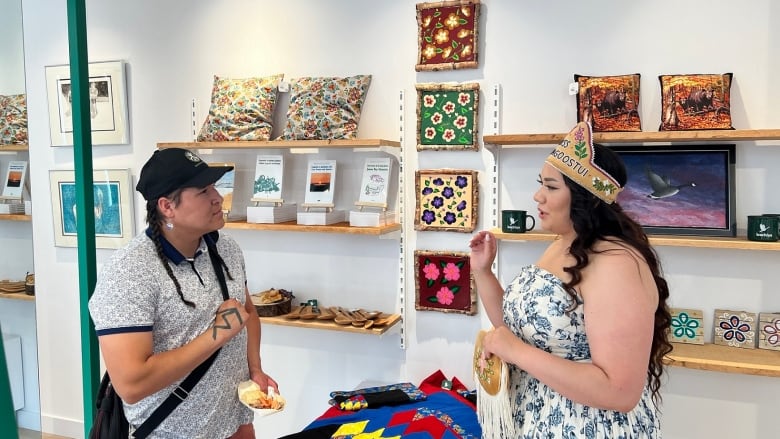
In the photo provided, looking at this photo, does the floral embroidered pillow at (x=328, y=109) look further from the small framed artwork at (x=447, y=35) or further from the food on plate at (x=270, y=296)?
the food on plate at (x=270, y=296)

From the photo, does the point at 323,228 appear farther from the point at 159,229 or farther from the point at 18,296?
the point at 18,296

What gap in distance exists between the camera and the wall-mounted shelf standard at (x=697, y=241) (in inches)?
85.0

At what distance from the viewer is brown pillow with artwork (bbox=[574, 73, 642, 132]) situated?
2436mm

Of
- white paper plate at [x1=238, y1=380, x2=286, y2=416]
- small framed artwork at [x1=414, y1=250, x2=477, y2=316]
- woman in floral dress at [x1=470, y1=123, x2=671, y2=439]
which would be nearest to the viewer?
woman in floral dress at [x1=470, y1=123, x2=671, y2=439]

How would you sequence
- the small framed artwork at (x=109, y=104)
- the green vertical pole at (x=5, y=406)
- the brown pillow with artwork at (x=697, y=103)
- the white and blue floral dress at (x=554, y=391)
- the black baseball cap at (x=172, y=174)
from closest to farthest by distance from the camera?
the green vertical pole at (x=5, y=406), the white and blue floral dress at (x=554, y=391), the black baseball cap at (x=172, y=174), the brown pillow with artwork at (x=697, y=103), the small framed artwork at (x=109, y=104)

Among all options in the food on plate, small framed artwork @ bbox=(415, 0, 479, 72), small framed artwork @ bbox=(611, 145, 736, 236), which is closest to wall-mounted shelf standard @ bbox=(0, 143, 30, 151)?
the food on plate

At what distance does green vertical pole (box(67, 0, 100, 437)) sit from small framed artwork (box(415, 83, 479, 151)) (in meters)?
1.52

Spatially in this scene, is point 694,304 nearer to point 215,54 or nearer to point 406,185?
point 406,185

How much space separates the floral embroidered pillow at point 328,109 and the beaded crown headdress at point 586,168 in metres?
1.44

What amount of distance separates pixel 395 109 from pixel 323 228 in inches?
27.6

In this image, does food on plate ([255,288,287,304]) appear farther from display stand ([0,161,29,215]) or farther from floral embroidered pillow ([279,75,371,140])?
display stand ([0,161,29,215])

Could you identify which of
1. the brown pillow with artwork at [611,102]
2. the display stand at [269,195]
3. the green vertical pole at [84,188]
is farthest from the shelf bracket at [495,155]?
the green vertical pole at [84,188]

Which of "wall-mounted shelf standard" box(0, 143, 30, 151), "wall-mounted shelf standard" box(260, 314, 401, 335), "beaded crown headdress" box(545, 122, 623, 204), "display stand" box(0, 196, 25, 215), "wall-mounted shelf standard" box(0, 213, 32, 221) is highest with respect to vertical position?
"wall-mounted shelf standard" box(0, 143, 30, 151)

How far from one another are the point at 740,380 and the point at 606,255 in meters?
1.50
